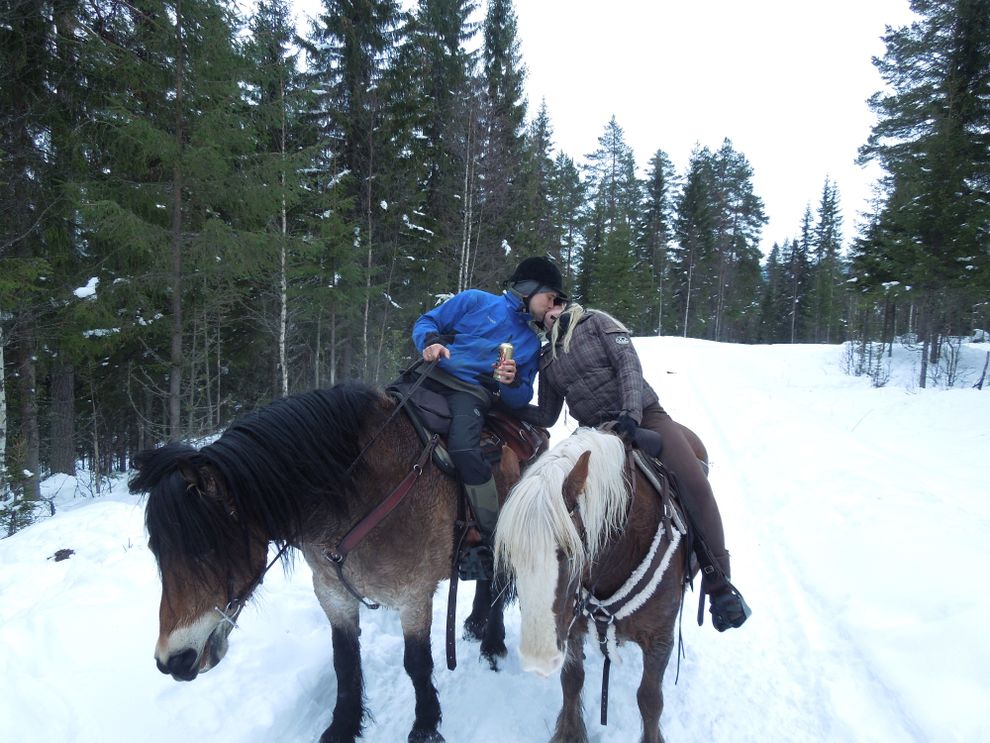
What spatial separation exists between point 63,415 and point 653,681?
12.1 m

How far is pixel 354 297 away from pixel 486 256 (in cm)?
541

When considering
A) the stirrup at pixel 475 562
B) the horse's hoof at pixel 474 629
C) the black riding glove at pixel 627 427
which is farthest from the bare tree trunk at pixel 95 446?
the black riding glove at pixel 627 427

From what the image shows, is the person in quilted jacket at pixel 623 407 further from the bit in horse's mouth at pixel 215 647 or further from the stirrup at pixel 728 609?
the bit in horse's mouth at pixel 215 647

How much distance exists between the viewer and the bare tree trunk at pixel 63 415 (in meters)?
9.37

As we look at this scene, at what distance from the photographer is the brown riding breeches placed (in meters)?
2.59

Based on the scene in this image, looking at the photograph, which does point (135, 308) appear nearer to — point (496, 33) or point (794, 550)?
point (794, 550)

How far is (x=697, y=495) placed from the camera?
2.59 meters

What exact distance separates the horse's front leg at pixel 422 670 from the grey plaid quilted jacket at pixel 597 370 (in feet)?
4.65

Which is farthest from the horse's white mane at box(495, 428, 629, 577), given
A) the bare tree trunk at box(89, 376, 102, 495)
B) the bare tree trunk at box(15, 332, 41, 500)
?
the bare tree trunk at box(89, 376, 102, 495)

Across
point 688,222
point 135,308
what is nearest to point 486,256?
point 135,308

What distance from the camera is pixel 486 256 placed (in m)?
16.9

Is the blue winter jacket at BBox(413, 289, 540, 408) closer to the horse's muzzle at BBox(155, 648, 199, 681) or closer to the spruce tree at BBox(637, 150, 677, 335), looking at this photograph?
the horse's muzzle at BBox(155, 648, 199, 681)

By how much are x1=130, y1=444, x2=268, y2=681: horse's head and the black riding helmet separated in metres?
1.93

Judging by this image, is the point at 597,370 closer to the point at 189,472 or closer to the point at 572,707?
the point at 572,707
